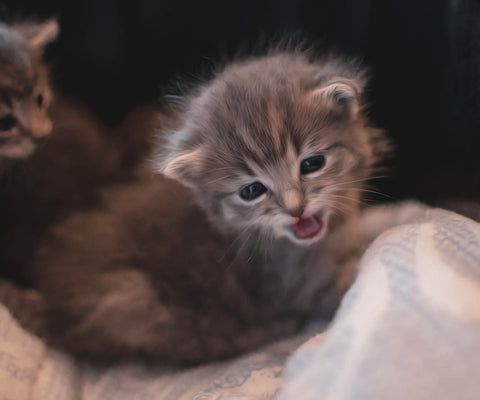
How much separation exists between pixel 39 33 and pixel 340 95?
1164 millimetres

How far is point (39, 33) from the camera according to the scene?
5.62 ft

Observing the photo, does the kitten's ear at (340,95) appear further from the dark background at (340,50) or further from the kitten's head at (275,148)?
the dark background at (340,50)

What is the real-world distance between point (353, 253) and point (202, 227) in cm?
52

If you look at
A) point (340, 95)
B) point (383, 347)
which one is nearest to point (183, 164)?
point (340, 95)

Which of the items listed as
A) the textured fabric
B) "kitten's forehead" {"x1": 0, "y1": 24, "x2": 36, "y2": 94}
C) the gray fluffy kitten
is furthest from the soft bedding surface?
"kitten's forehead" {"x1": 0, "y1": 24, "x2": 36, "y2": 94}

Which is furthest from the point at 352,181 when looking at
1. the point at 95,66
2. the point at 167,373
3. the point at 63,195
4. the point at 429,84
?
the point at 95,66

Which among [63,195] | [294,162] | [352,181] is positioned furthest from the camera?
[63,195]

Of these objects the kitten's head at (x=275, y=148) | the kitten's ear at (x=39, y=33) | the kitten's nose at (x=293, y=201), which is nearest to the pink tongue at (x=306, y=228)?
the kitten's head at (x=275, y=148)

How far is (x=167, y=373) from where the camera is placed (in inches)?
59.6

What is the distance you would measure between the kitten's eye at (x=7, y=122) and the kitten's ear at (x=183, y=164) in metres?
0.63

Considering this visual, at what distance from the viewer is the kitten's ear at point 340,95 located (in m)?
1.23

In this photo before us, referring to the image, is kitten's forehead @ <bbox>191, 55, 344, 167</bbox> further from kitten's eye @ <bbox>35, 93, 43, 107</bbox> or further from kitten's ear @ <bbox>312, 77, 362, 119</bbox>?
kitten's eye @ <bbox>35, 93, 43, 107</bbox>

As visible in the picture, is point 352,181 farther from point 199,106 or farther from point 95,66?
point 95,66

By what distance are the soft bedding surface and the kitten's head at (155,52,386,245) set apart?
0.23m
